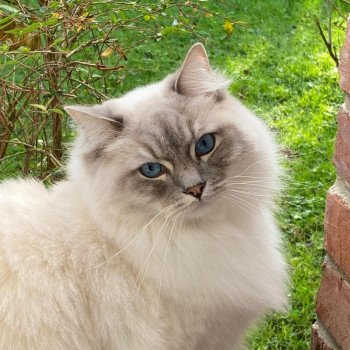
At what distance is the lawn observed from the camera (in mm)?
2910

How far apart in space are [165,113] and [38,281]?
0.67m

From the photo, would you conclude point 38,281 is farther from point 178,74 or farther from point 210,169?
point 178,74

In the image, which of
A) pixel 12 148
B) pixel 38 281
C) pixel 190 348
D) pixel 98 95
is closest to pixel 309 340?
pixel 190 348

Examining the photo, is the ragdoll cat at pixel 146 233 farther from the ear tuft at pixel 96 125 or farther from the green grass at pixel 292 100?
the green grass at pixel 292 100

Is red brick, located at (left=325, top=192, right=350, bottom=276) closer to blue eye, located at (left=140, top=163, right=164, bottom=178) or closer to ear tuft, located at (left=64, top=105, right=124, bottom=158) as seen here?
blue eye, located at (left=140, top=163, right=164, bottom=178)

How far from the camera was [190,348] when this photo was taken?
2.11m

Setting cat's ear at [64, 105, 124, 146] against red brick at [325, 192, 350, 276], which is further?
red brick at [325, 192, 350, 276]

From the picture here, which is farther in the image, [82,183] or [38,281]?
[82,183]

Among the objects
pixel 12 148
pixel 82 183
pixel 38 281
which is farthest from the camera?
pixel 12 148

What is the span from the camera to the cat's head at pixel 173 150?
2014 millimetres

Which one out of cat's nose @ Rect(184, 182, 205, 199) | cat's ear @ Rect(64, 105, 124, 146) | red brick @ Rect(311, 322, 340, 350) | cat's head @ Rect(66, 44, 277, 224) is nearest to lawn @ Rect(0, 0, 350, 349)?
red brick @ Rect(311, 322, 340, 350)

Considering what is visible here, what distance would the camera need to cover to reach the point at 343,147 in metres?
2.10

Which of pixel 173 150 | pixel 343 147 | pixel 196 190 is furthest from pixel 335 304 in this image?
pixel 173 150

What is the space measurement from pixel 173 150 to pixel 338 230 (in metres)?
0.65
